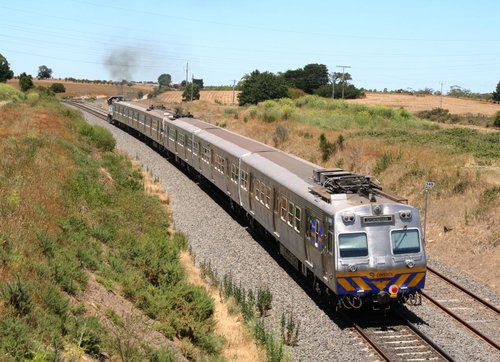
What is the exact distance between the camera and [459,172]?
2617 centimetres

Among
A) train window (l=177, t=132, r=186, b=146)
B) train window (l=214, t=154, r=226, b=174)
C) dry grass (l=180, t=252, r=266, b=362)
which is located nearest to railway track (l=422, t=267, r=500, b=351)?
dry grass (l=180, t=252, r=266, b=362)

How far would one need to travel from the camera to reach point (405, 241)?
47.6 ft

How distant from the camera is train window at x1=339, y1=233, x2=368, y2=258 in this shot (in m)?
14.1

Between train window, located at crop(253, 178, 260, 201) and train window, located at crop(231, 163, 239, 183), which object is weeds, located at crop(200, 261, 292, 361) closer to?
train window, located at crop(253, 178, 260, 201)

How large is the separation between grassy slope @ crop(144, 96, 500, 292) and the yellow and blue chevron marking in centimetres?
513

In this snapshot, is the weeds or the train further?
the train

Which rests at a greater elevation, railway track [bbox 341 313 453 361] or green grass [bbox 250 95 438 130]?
green grass [bbox 250 95 438 130]

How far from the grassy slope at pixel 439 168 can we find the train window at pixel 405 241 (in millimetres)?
5059

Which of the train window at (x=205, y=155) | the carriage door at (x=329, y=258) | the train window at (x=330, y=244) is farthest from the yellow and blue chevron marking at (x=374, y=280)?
the train window at (x=205, y=155)

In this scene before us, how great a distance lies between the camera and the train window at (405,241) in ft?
47.3

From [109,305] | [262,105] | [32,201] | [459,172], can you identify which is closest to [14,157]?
[32,201]

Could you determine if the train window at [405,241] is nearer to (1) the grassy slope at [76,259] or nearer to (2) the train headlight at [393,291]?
(2) the train headlight at [393,291]

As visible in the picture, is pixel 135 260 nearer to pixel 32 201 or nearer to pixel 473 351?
pixel 32 201

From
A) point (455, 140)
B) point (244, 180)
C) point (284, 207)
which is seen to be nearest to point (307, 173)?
point (284, 207)
